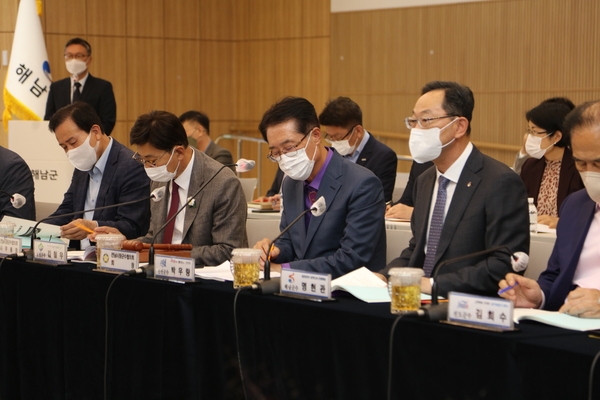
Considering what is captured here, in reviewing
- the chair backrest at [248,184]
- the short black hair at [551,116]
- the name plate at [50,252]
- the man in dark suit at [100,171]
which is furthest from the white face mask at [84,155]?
the short black hair at [551,116]

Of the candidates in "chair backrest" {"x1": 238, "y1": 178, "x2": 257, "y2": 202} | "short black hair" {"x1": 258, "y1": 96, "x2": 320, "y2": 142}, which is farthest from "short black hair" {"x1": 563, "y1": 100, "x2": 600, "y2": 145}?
"chair backrest" {"x1": 238, "y1": 178, "x2": 257, "y2": 202}

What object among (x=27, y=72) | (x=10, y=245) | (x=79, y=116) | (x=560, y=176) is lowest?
(x=10, y=245)

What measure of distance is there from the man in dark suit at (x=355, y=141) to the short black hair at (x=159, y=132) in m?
2.07

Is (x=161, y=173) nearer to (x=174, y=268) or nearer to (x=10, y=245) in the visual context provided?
(x=10, y=245)

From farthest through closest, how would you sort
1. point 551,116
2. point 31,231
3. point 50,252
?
1. point 551,116
2. point 31,231
3. point 50,252

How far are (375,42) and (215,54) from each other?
2.11 meters

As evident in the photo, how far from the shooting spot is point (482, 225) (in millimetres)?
2797

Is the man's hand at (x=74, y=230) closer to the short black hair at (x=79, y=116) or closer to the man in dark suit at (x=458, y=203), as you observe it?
the short black hair at (x=79, y=116)

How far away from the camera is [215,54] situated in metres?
10.2

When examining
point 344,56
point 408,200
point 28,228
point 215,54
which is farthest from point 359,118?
point 215,54

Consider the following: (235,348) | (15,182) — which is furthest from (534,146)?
(235,348)

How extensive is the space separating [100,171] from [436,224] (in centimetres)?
181

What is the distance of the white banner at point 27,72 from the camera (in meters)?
7.45

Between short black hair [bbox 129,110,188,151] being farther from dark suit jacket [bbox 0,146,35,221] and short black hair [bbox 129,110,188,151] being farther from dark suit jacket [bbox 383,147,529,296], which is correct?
dark suit jacket [bbox 383,147,529,296]
